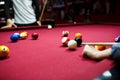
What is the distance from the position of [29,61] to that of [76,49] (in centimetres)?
47

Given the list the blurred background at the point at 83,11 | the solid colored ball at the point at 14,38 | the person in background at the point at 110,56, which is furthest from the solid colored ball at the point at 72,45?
the blurred background at the point at 83,11

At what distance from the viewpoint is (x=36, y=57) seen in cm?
154

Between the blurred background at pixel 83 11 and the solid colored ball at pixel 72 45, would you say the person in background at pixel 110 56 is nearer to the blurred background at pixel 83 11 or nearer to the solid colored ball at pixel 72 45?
the solid colored ball at pixel 72 45

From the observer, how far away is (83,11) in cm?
908

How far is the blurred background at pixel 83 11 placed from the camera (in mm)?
8062

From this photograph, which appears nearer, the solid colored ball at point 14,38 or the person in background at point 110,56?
the person in background at point 110,56

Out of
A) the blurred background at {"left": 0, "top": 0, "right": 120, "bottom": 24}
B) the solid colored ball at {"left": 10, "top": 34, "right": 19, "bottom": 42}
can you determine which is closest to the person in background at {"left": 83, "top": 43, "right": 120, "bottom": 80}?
the solid colored ball at {"left": 10, "top": 34, "right": 19, "bottom": 42}

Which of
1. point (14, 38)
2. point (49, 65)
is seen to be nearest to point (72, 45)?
point (49, 65)

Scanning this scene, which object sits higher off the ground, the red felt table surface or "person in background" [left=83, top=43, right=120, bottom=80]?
"person in background" [left=83, top=43, right=120, bottom=80]

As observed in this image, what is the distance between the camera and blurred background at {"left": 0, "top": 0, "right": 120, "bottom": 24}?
26.5 ft

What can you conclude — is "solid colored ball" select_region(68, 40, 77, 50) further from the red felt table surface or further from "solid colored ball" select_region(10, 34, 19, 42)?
"solid colored ball" select_region(10, 34, 19, 42)

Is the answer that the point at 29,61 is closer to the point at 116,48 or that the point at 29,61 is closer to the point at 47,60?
the point at 47,60

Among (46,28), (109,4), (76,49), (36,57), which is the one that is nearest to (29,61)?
(36,57)

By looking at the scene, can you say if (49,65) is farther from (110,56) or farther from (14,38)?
(14,38)
